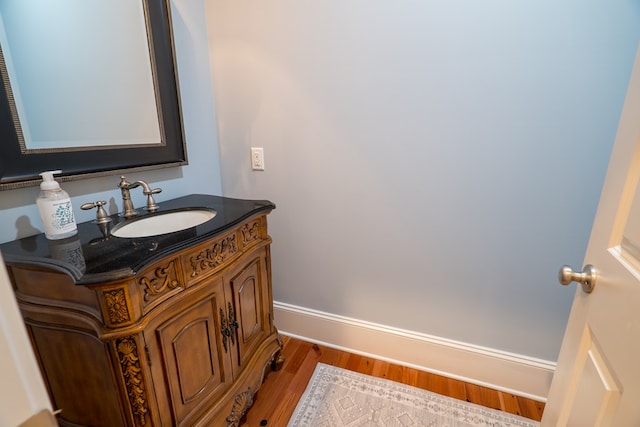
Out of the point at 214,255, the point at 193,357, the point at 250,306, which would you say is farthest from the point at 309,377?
the point at 214,255

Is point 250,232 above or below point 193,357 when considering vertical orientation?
above

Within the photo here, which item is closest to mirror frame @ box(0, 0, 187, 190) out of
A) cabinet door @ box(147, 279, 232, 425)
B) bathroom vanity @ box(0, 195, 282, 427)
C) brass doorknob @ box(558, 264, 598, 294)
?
bathroom vanity @ box(0, 195, 282, 427)

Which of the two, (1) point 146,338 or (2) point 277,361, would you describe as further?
(2) point 277,361

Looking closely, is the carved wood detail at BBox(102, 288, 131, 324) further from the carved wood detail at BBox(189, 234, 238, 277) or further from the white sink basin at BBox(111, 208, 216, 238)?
the white sink basin at BBox(111, 208, 216, 238)

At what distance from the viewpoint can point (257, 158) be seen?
1587mm

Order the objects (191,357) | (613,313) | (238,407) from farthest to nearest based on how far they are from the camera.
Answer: (238,407) < (191,357) < (613,313)

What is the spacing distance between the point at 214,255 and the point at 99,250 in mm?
313

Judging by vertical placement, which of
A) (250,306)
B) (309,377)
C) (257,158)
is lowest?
(309,377)

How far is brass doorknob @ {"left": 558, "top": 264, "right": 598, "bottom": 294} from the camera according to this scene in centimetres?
60

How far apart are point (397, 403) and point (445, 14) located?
1.63 m

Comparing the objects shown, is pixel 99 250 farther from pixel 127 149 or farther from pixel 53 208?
pixel 127 149

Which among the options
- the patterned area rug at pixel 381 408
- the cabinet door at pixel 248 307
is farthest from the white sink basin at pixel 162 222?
the patterned area rug at pixel 381 408

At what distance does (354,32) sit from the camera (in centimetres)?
128

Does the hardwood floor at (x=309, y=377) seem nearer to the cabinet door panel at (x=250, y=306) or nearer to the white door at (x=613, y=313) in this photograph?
the cabinet door panel at (x=250, y=306)
